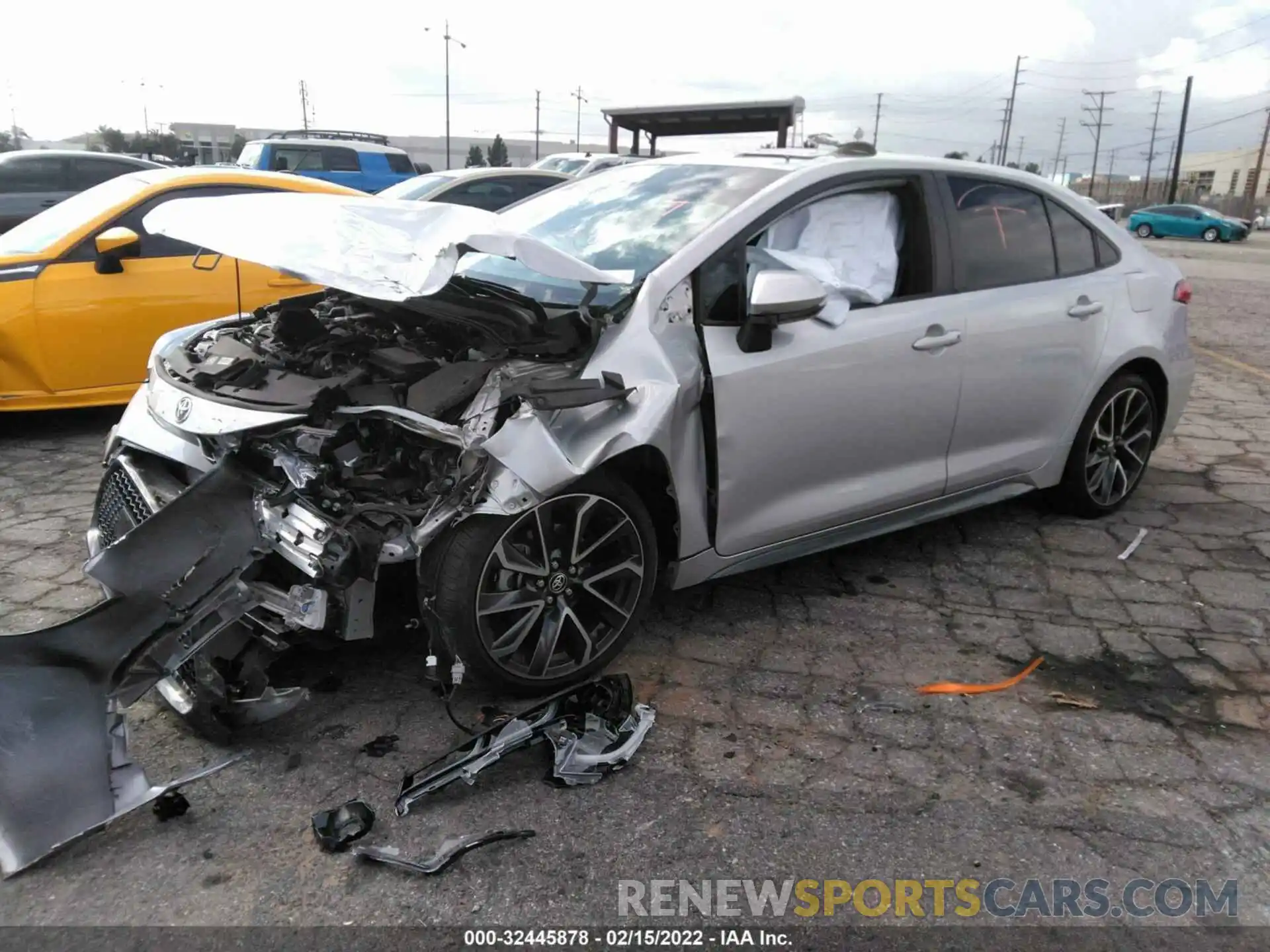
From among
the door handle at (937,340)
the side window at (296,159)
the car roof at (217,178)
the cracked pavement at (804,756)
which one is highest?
the side window at (296,159)

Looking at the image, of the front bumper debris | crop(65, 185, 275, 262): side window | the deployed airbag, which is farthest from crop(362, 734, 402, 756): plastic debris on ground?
crop(65, 185, 275, 262): side window

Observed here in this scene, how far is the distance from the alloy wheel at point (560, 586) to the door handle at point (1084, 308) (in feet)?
7.98

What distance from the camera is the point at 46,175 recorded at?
11266mm

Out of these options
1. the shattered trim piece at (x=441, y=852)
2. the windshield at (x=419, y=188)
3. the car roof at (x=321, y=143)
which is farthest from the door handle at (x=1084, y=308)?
the car roof at (x=321, y=143)

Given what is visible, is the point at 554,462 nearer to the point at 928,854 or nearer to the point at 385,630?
the point at 385,630

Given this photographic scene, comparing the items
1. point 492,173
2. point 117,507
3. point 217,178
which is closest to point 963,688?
point 117,507

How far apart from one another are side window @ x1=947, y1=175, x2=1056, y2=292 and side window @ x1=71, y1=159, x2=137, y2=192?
10.5 metres

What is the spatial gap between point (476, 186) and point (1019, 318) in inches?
314

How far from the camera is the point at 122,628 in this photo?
253cm

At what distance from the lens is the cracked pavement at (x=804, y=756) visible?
2.37 meters

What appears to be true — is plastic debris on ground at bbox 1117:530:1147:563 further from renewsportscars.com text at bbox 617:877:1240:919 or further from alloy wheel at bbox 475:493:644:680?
alloy wheel at bbox 475:493:644:680

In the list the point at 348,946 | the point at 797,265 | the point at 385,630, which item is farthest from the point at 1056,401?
the point at 348,946

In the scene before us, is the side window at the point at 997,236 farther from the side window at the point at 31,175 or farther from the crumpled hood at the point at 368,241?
the side window at the point at 31,175

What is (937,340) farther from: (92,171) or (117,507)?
(92,171)
